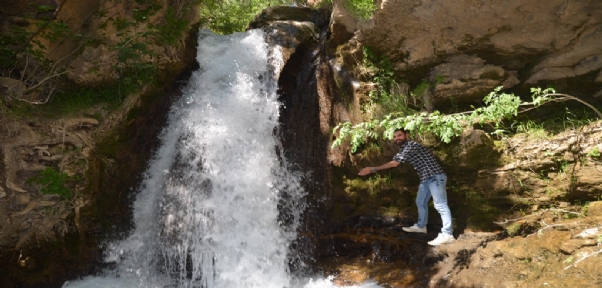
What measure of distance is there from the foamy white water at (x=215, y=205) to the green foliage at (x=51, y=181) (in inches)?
45.4

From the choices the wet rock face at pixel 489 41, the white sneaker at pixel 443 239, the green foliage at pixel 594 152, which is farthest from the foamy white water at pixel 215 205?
the green foliage at pixel 594 152

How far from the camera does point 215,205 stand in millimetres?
5797

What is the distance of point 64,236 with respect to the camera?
5391 mm

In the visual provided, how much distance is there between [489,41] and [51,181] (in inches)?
278

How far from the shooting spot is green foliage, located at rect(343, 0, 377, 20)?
271 inches

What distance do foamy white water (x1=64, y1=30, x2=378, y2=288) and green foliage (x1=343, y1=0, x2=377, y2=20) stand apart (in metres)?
2.34

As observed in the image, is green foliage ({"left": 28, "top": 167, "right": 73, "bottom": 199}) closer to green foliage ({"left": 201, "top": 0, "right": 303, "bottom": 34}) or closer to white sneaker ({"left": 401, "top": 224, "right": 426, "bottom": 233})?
white sneaker ({"left": 401, "top": 224, "right": 426, "bottom": 233})

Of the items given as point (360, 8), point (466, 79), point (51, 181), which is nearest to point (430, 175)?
point (466, 79)

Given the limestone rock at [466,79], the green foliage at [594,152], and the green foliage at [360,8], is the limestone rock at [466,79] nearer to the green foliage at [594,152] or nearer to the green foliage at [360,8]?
the green foliage at [594,152]

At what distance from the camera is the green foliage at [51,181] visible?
5.02 m

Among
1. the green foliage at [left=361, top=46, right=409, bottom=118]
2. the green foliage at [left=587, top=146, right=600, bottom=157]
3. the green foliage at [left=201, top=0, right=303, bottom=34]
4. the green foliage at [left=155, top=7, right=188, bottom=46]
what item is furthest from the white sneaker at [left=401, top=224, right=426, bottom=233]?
the green foliage at [left=201, top=0, right=303, bottom=34]

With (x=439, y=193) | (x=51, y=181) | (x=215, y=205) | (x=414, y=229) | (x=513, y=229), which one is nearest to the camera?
(x=513, y=229)

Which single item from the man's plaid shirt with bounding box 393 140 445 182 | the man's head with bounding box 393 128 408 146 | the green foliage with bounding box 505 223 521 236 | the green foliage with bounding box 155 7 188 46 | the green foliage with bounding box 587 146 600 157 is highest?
the green foliage with bounding box 155 7 188 46

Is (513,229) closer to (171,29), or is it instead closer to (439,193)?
(439,193)
